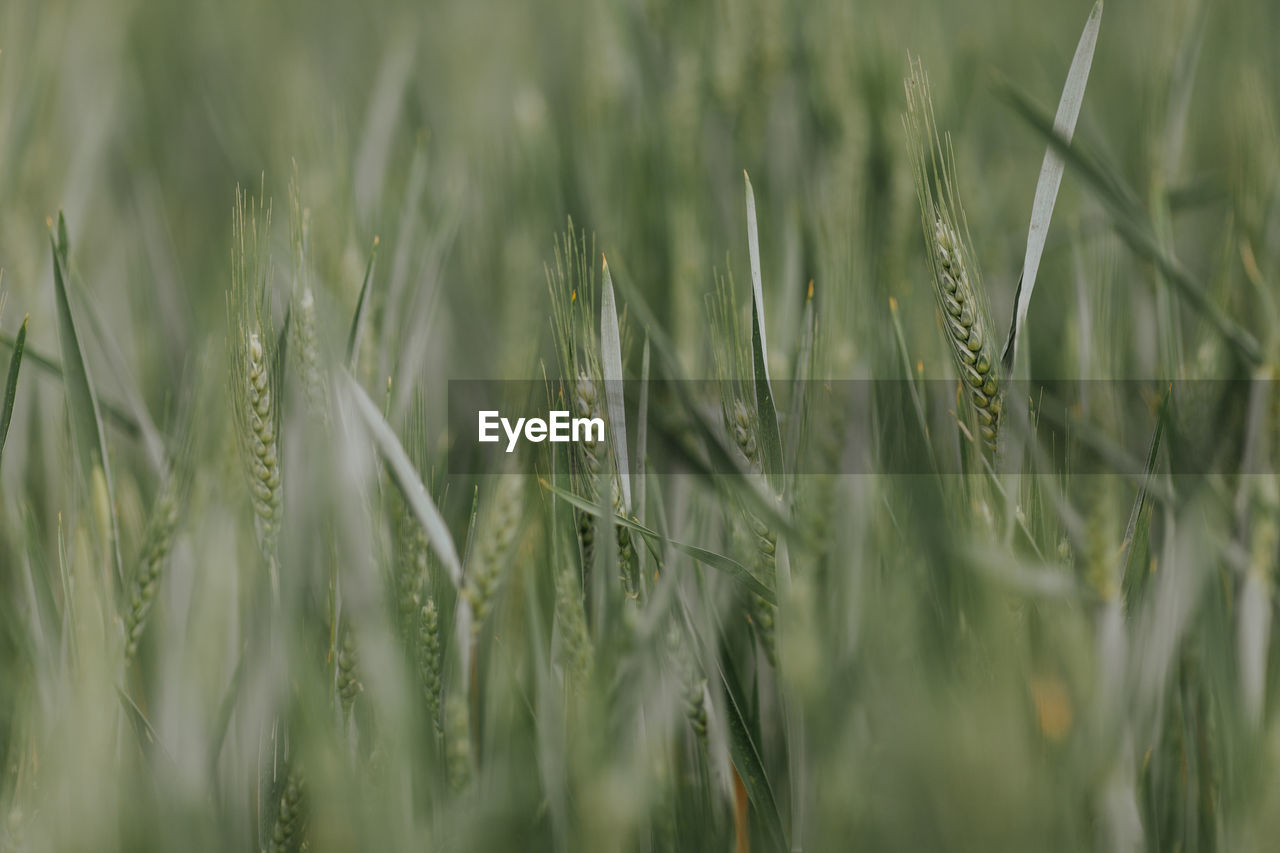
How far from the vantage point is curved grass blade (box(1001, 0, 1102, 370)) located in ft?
1.22

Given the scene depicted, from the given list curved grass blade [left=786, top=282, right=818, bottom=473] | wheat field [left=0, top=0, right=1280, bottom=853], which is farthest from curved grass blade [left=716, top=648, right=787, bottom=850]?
curved grass blade [left=786, top=282, right=818, bottom=473]

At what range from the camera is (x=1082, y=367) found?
0.47 meters

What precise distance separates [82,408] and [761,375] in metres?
0.32

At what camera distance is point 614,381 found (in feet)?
1.27

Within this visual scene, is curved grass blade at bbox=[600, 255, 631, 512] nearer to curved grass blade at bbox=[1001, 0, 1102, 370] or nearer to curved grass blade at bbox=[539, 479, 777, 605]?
curved grass blade at bbox=[539, 479, 777, 605]

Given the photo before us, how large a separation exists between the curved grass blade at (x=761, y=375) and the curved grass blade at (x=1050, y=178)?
11 cm

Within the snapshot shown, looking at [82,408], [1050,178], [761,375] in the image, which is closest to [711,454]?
[761,375]

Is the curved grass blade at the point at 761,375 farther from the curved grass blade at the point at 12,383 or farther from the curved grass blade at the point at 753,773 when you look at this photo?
the curved grass blade at the point at 12,383

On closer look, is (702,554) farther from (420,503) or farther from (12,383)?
(12,383)

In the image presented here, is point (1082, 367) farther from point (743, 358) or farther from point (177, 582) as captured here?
point (177, 582)

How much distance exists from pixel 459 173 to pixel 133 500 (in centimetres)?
37

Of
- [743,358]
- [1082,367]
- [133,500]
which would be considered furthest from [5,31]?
[1082,367]

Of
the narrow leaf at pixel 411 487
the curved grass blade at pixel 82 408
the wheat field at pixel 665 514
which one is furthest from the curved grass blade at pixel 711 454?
the curved grass blade at pixel 82 408

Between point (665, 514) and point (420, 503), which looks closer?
point (420, 503)
